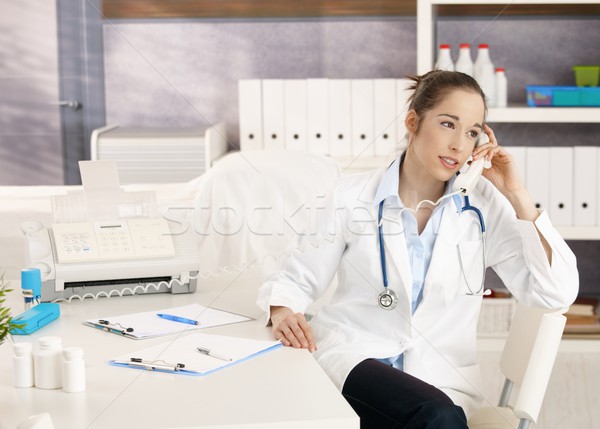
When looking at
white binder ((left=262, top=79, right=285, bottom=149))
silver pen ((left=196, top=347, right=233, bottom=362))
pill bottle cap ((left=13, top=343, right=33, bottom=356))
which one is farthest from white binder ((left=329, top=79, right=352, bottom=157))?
pill bottle cap ((left=13, top=343, right=33, bottom=356))

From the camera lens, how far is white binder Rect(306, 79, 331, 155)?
10.6ft

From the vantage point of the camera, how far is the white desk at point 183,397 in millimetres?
1159

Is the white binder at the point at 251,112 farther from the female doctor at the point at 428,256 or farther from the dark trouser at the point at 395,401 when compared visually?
the dark trouser at the point at 395,401

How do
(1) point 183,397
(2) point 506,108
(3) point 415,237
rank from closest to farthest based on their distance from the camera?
(1) point 183,397, (3) point 415,237, (2) point 506,108

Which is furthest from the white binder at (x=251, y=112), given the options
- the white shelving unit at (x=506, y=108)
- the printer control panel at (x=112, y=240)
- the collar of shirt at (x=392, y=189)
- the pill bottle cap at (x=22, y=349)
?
Answer: the pill bottle cap at (x=22, y=349)

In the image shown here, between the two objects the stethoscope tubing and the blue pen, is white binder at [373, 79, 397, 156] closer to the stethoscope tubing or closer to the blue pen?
the stethoscope tubing

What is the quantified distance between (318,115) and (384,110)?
9.7 inches

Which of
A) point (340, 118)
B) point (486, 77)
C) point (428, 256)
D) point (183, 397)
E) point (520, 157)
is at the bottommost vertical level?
point (183, 397)

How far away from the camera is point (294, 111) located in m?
3.26

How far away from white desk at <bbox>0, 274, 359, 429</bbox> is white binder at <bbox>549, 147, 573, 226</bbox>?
1.84 m

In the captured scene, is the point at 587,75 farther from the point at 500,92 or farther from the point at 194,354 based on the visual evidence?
the point at 194,354

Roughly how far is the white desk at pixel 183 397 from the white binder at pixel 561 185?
1.84 metres

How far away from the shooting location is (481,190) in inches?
72.8

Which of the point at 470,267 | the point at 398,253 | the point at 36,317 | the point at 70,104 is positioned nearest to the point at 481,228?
the point at 470,267
